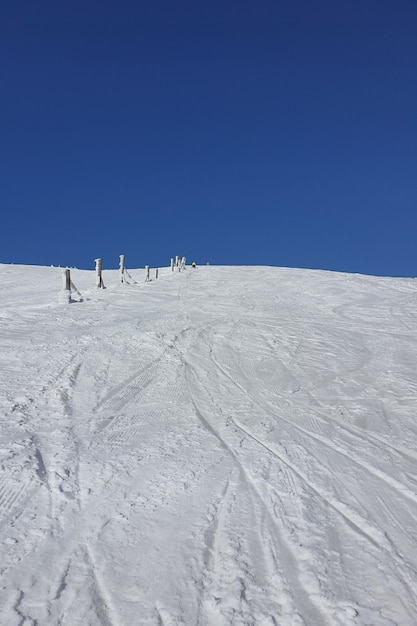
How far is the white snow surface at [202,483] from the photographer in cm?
306

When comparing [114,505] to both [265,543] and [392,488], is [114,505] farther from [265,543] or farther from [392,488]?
[392,488]

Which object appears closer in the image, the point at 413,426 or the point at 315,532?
the point at 315,532

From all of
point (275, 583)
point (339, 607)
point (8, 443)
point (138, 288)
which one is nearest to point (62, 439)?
point (8, 443)

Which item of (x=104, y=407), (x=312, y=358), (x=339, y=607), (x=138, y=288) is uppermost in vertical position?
(x=138, y=288)

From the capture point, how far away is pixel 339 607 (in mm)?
2988

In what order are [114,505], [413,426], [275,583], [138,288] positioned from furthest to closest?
1. [138,288]
2. [413,426]
3. [114,505]
4. [275,583]

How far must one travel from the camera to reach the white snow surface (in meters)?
3.06

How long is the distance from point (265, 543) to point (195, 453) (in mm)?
1801

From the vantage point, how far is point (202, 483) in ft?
15.2

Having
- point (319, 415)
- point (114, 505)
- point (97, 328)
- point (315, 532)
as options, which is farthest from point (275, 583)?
point (97, 328)

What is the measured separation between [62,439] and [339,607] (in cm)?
350

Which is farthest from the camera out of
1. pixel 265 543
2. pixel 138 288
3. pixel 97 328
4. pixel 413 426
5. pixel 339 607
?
pixel 138 288

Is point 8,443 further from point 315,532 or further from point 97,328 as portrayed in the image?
point 97,328

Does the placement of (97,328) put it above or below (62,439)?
above
